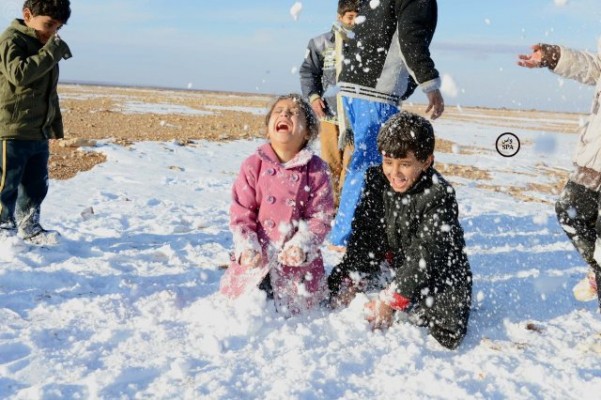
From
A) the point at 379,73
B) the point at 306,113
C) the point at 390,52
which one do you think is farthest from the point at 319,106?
the point at 306,113

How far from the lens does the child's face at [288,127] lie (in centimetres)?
308

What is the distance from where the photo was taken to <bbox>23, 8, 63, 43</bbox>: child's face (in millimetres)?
3703

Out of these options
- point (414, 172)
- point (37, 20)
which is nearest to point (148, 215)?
point (37, 20)

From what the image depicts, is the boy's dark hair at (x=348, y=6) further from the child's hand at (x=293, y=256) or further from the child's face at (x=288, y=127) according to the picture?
the child's hand at (x=293, y=256)

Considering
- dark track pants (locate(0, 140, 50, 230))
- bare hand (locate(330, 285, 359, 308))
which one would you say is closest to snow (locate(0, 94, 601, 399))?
bare hand (locate(330, 285, 359, 308))

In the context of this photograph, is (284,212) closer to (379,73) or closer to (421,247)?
(421,247)

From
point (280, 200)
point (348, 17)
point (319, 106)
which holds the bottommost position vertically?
point (280, 200)

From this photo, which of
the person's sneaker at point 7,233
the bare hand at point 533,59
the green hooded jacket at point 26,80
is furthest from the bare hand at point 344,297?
the green hooded jacket at point 26,80

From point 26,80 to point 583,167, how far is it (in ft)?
10.9

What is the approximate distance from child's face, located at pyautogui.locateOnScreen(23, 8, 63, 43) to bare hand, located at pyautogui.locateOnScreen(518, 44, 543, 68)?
9.75 feet

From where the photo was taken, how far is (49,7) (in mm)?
3668

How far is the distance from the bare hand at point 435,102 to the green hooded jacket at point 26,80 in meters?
2.39

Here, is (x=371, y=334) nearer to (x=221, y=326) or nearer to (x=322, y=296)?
(x=322, y=296)

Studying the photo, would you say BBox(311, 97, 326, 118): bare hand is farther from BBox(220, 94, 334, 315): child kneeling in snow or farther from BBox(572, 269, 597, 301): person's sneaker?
BBox(572, 269, 597, 301): person's sneaker
